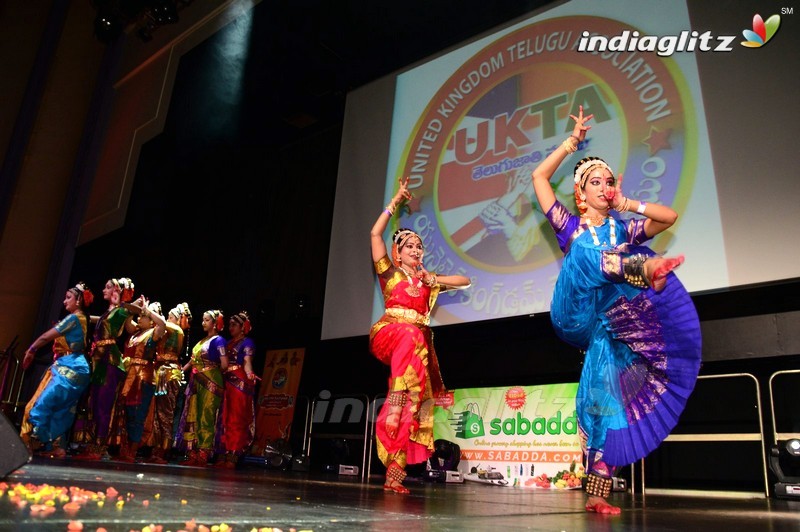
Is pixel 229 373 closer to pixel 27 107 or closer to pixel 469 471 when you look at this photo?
pixel 469 471

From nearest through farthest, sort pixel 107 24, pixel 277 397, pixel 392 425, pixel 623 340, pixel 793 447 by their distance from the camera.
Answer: pixel 623 340
pixel 392 425
pixel 793 447
pixel 277 397
pixel 107 24

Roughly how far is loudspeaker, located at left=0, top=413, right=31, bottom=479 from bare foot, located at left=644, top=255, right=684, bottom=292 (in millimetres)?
1798

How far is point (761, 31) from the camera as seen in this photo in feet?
11.6

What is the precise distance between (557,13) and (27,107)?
692 centimetres

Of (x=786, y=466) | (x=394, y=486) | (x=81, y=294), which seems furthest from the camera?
(x=81, y=294)

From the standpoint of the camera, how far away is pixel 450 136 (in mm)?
4797

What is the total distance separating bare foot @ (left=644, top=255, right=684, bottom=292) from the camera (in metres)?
1.81

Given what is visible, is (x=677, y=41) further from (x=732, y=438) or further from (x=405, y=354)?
(x=405, y=354)

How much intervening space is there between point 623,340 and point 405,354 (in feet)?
3.73

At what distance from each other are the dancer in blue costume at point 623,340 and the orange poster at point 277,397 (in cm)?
429

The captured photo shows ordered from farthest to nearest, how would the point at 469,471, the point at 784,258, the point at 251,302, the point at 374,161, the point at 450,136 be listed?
the point at 251,302
the point at 374,161
the point at 450,136
the point at 469,471
the point at 784,258

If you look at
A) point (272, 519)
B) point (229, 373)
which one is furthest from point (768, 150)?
point (229, 373)

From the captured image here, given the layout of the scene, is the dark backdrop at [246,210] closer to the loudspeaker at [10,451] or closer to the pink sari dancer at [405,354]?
the pink sari dancer at [405,354]

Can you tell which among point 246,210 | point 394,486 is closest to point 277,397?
point 246,210
